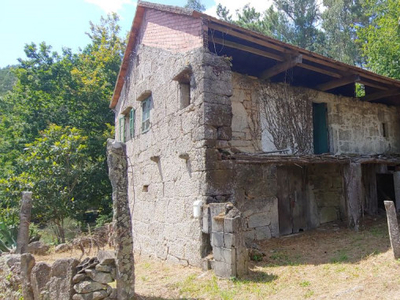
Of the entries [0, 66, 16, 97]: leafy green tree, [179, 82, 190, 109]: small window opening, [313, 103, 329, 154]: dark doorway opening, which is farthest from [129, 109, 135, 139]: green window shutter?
[0, 66, 16, 97]: leafy green tree

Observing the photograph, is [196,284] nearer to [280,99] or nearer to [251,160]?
[251,160]

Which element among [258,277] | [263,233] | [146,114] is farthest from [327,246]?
[146,114]

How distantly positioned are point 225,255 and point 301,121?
5.18 metres

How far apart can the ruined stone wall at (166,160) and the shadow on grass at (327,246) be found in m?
1.88

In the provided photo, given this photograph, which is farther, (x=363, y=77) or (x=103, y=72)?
(x=103, y=72)

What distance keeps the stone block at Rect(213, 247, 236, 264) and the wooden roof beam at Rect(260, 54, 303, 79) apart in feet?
14.8

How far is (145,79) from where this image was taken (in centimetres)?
920

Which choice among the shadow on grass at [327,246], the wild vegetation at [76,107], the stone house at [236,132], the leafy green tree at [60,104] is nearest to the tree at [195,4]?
the wild vegetation at [76,107]

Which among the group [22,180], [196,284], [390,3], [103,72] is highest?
[390,3]

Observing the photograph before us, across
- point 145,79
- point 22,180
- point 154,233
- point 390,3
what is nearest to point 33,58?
point 22,180

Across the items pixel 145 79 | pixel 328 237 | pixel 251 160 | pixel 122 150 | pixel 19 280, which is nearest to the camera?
pixel 122 150

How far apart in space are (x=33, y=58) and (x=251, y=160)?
1457cm

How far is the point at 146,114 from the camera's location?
9.12 m

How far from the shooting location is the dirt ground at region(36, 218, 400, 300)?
171 inches
